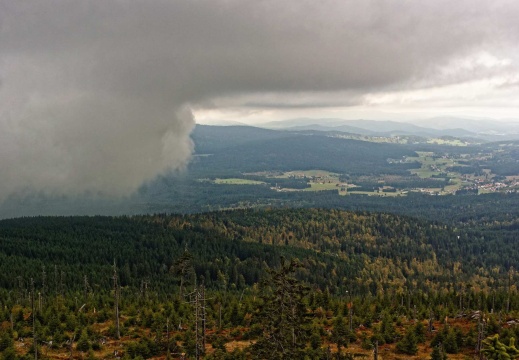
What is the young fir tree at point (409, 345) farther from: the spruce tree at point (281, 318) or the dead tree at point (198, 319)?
the dead tree at point (198, 319)

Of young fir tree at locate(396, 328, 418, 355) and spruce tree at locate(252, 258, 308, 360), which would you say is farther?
young fir tree at locate(396, 328, 418, 355)

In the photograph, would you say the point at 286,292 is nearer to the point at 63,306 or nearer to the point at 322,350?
the point at 322,350

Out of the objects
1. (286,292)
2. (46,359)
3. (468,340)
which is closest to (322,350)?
(286,292)

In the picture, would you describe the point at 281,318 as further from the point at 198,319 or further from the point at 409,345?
the point at 409,345

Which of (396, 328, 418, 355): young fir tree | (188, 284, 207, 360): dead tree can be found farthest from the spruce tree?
(396, 328, 418, 355): young fir tree

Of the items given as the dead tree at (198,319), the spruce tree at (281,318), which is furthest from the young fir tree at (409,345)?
the dead tree at (198,319)

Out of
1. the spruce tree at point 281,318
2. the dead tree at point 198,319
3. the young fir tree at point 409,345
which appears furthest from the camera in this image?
the young fir tree at point 409,345

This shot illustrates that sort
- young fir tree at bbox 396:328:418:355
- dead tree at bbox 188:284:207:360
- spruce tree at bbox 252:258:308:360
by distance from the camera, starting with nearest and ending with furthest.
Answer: spruce tree at bbox 252:258:308:360 → dead tree at bbox 188:284:207:360 → young fir tree at bbox 396:328:418:355

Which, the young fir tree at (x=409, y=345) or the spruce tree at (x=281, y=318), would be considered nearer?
the spruce tree at (x=281, y=318)

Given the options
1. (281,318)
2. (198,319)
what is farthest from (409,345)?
(198,319)

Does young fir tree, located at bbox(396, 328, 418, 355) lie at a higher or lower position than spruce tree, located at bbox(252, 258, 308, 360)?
lower

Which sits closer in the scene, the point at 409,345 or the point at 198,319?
the point at 198,319

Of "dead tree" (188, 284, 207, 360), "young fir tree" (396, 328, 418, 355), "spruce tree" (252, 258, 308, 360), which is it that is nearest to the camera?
"spruce tree" (252, 258, 308, 360)

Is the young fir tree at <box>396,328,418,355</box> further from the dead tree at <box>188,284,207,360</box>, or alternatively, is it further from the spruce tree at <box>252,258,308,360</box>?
the dead tree at <box>188,284,207,360</box>
